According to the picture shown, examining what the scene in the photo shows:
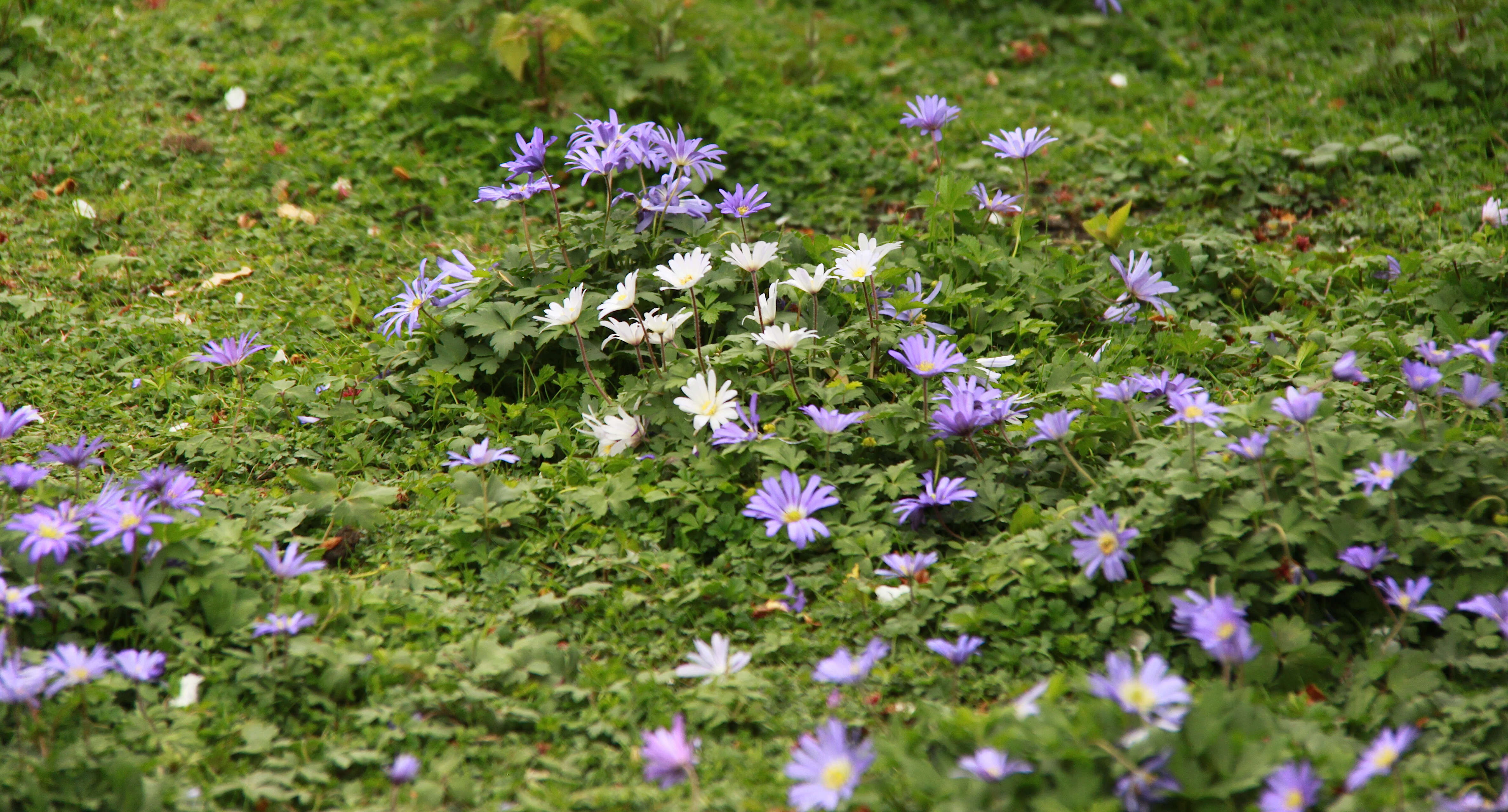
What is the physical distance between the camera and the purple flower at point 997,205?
11.6 ft

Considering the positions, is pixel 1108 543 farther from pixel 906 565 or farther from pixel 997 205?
pixel 997 205

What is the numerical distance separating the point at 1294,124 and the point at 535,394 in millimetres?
3648

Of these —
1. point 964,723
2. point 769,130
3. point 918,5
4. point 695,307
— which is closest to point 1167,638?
point 964,723

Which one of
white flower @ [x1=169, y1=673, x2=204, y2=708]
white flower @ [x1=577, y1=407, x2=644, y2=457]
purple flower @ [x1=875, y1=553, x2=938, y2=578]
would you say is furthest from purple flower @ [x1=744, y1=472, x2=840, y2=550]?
white flower @ [x1=169, y1=673, x2=204, y2=708]

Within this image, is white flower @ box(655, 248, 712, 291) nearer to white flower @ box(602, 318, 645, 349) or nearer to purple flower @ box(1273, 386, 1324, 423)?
white flower @ box(602, 318, 645, 349)

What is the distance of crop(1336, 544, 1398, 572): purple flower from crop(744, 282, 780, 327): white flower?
1482 mm

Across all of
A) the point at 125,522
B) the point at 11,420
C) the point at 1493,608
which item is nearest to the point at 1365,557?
the point at 1493,608

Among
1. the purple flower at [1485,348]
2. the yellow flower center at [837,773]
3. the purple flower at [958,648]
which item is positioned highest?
the purple flower at [1485,348]

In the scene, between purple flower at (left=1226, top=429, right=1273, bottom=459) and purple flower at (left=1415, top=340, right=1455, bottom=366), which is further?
purple flower at (left=1415, top=340, right=1455, bottom=366)

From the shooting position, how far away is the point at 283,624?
2.27m

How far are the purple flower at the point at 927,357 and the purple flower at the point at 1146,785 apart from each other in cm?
112

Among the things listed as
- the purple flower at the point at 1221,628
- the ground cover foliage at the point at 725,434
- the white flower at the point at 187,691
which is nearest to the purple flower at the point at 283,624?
the ground cover foliage at the point at 725,434

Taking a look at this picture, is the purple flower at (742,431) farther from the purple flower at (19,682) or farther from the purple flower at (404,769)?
the purple flower at (19,682)

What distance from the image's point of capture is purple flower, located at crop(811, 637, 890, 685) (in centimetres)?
213
